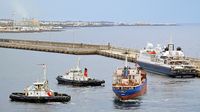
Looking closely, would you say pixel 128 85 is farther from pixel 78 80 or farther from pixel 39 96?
pixel 78 80

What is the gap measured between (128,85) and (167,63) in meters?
25.9

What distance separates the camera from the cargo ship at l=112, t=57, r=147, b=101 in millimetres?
62688

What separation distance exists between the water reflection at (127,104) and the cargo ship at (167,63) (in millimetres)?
21834

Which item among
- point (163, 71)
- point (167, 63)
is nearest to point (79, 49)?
point (167, 63)

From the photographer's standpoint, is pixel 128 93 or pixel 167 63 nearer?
pixel 128 93

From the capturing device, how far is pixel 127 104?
200 feet

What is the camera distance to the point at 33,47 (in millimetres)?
149500

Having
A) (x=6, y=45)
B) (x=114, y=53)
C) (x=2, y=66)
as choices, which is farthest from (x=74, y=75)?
(x=6, y=45)

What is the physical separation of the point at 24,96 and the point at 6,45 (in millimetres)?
100807

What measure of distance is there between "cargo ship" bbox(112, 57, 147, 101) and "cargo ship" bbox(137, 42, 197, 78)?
1637 centimetres

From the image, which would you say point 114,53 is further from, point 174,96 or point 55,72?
point 174,96

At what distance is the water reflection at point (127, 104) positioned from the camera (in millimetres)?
59284

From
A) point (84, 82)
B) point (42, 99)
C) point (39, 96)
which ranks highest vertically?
point (84, 82)

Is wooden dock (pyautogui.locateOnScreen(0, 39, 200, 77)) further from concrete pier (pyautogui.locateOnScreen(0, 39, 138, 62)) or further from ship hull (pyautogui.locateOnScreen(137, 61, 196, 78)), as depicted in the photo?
ship hull (pyautogui.locateOnScreen(137, 61, 196, 78))
